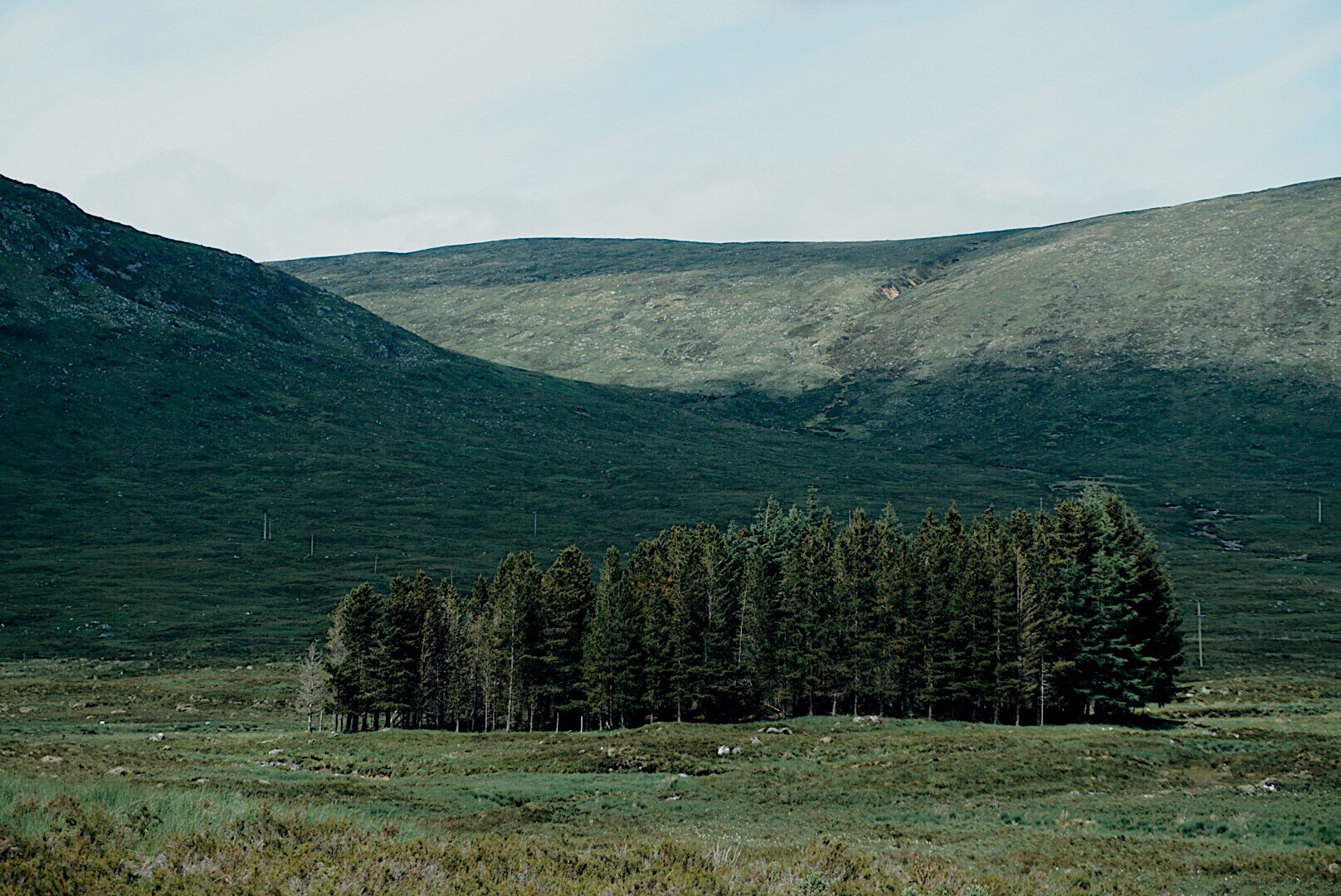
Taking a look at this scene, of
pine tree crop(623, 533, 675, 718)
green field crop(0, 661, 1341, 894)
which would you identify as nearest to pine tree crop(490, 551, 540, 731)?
green field crop(0, 661, 1341, 894)

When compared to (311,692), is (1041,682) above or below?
above

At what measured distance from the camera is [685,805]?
40.8 m

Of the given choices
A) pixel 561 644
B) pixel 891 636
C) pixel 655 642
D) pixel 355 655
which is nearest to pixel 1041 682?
pixel 891 636

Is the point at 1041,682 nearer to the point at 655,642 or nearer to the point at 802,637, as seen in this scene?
the point at 802,637

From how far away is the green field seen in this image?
1677 centimetres

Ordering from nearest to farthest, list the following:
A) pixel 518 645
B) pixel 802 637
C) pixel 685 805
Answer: pixel 685 805 → pixel 518 645 → pixel 802 637

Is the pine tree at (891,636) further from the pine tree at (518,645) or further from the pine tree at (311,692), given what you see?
the pine tree at (311,692)

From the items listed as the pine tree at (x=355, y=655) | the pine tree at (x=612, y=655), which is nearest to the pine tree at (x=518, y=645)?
the pine tree at (x=612, y=655)

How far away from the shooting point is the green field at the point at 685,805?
55.0ft

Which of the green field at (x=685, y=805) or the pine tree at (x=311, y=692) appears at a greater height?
the green field at (x=685, y=805)

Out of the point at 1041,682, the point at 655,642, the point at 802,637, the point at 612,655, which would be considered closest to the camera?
the point at 1041,682

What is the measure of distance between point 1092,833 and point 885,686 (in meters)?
44.9

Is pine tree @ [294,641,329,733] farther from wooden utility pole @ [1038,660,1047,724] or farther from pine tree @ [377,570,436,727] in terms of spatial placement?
wooden utility pole @ [1038,660,1047,724]

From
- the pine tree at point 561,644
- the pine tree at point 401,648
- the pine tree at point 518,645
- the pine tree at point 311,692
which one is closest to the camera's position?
the pine tree at point 311,692
